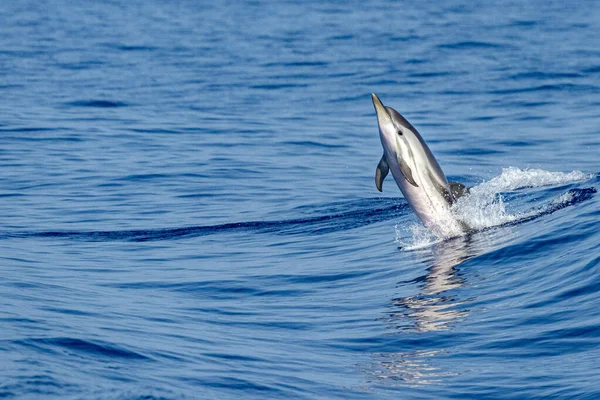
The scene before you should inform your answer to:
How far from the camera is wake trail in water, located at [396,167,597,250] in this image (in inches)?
575

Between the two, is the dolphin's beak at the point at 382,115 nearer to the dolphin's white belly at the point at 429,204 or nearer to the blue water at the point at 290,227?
the dolphin's white belly at the point at 429,204

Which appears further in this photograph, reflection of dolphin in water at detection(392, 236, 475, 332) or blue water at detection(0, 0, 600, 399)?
reflection of dolphin in water at detection(392, 236, 475, 332)

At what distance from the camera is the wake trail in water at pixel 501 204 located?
14602 millimetres

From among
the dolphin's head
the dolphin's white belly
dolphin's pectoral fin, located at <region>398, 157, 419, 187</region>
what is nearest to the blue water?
the dolphin's white belly

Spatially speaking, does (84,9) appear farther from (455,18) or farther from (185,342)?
(185,342)

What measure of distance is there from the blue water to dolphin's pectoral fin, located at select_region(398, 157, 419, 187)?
0.92 m

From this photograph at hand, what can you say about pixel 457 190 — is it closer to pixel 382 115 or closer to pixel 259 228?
pixel 382 115

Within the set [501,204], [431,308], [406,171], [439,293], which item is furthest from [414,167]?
[431,308]

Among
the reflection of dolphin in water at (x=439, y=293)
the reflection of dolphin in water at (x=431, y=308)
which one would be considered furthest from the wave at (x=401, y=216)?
the reflection of dolphin in water at (x=439, y=293)

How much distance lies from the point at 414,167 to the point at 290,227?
125 inches

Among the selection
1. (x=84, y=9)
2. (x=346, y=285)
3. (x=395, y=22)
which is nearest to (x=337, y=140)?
(x=346, y=285)

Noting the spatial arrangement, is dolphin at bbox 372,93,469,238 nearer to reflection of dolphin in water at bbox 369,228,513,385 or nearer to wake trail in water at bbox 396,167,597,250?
wake trail in water at bbox 396,167,597,250

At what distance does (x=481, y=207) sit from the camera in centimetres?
1527

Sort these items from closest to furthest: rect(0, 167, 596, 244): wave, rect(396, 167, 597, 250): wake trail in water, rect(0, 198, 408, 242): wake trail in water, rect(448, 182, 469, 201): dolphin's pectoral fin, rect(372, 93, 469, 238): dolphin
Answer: rect(372, 93, 469, 238): dolphin
rect(448, 182, 469, 201): dolphin's pectoral fin
rect(396, 167, 597, 250): wake trail in water
rect(0, 167, 596, 244): wave
rect(0, 198, 408, 242): wake trail in water
